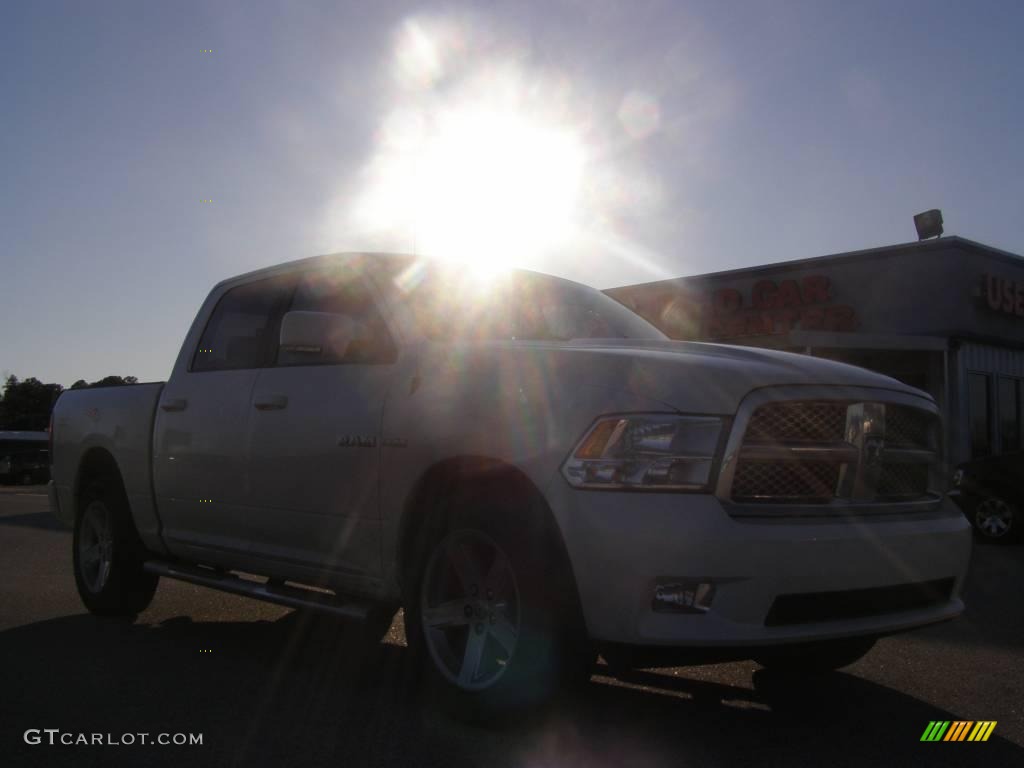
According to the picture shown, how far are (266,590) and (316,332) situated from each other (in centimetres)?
124

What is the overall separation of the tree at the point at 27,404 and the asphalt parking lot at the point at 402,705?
3952 inches

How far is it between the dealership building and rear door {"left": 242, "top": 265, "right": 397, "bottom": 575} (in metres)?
14.3

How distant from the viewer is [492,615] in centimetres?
362

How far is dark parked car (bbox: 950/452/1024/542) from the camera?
37.2 feet

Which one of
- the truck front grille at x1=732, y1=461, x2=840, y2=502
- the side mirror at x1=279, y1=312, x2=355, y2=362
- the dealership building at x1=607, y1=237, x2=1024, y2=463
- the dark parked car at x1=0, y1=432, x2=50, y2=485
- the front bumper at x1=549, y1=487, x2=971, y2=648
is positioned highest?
the dealership building at x1=607, y1=237, x2=1024, y2=463

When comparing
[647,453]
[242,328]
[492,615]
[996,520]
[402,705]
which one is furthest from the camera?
[996,520]

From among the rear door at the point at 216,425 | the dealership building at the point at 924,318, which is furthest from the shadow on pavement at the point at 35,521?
the dealership building at the point at 924,318

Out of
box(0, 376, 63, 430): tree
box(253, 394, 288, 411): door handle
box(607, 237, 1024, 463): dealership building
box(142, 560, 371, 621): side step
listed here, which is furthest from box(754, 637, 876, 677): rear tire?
box(0, 376, 63, 430): tree

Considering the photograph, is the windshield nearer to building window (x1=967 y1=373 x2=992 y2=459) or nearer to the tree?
building window (x1=967 y1=373 x2=992 y2=459)

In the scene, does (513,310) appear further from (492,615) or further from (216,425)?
(216,425)

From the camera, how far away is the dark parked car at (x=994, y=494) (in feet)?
37.2

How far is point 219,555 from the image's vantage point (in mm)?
5195

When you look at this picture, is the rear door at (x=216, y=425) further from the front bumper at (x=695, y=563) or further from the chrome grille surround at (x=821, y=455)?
the chrome grille surround at (x=821, y=455)

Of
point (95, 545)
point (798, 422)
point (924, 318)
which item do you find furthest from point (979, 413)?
point (798, 422)
